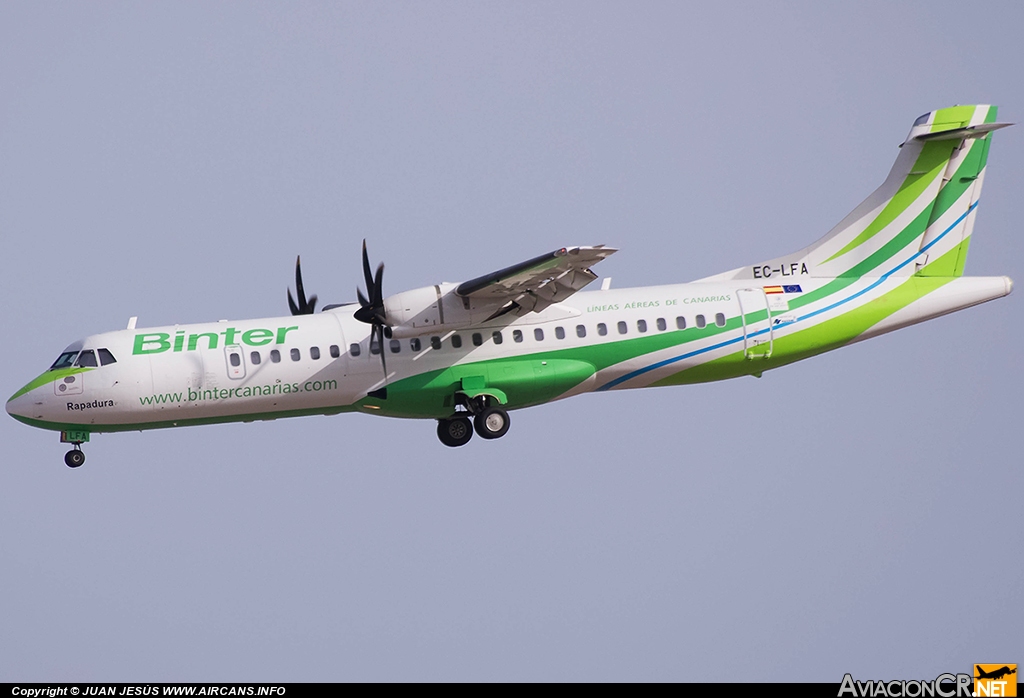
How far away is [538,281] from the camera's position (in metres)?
30.6

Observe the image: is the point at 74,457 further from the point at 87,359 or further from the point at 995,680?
the point at 995,680

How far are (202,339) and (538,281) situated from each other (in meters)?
7.22

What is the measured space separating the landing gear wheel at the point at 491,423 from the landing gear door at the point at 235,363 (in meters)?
5.09

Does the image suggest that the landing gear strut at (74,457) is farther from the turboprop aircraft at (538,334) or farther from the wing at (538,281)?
the wing at (538,281)

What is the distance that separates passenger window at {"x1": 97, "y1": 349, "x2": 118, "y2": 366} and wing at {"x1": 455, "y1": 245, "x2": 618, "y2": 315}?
7331 millimetres

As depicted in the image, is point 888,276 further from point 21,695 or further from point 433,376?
point 21,695

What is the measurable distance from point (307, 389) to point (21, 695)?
9.14m

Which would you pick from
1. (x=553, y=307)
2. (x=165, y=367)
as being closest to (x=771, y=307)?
(x=553, y=307)

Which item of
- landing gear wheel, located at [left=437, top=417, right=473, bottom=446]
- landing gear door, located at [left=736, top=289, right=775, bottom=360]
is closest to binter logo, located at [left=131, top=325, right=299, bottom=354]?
landing gear wheel, located at [left=437, top=417, right=473, bottom=446]

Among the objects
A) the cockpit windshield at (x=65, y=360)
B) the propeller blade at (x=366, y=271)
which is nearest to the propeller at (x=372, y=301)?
the propeller blade at (x=366, y=271)

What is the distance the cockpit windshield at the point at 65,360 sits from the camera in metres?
30.7

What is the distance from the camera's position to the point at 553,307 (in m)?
32.2

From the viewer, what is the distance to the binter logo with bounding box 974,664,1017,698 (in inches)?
1017

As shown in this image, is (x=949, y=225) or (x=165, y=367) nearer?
(x=165, y=367)
